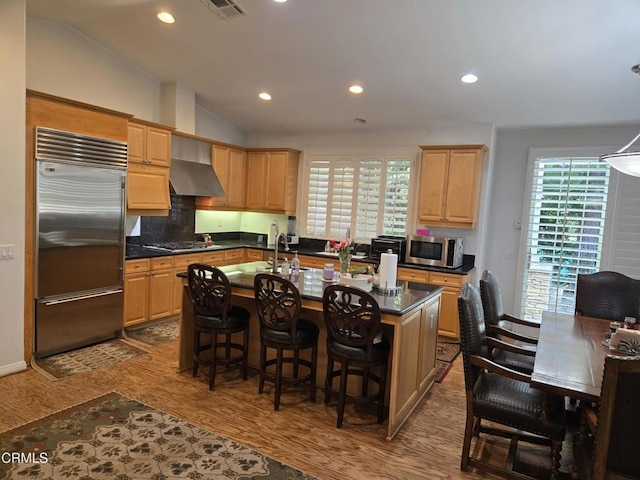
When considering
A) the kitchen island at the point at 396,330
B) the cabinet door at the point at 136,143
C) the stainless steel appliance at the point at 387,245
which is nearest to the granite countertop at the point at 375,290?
the kitchen island at the point at 396,330

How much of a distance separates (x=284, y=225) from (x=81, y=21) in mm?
3838

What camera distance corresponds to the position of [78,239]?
4.04 m

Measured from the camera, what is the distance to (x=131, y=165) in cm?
479

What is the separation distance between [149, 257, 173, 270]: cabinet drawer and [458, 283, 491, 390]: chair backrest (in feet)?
12.0

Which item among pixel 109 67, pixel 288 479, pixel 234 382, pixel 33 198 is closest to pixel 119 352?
pixel 234 382

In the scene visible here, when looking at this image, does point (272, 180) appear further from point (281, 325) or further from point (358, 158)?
point (281, 325)

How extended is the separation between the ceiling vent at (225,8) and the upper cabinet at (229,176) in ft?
8.64

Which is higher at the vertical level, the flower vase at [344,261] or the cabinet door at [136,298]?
the flower vase at [344,261]

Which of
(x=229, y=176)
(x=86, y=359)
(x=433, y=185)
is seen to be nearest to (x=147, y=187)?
(x=229, y=176)

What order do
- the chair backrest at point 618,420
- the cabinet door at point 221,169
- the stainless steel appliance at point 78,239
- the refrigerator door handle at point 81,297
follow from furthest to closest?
1. the cabinet door at point 221,169
2. the refrigerator door handle at point 81,297
3. the stainless steel appliance at point 78,239
4. the chair backrest at point 618,420

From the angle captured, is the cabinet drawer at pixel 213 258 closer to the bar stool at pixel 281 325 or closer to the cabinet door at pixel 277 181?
the cabinet door at pixel 277 181

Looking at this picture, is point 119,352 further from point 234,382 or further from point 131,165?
point 131,165

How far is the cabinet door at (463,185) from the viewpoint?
5.15 metres

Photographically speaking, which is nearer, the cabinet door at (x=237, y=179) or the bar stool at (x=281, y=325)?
the bar stool at (x=281, y=325)
